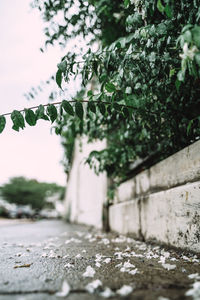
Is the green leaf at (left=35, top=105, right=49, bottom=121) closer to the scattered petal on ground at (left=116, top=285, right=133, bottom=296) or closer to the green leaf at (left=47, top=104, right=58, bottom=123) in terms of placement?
the green leaf at (left=47, top=104, right=58, bottom=123)

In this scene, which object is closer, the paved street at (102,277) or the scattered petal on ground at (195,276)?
the paved street at (102,277)

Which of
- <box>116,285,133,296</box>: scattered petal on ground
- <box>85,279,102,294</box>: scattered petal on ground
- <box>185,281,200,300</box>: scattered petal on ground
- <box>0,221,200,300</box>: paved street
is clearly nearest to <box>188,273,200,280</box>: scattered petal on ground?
<box>0,221,200,300</box>: paved street

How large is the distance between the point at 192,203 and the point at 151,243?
3.01 ft

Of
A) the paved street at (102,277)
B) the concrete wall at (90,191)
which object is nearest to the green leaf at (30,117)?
the paved street at (102,277)

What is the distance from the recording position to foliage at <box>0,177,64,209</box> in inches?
1346

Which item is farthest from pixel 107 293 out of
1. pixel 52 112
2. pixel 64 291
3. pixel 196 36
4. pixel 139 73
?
pixel 139 73

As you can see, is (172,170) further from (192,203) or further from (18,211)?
(18,211)

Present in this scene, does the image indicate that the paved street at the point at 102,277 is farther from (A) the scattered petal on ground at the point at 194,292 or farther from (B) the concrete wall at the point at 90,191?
(B) the concrete wall at the point at 90,191

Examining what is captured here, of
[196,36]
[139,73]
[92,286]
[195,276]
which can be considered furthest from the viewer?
[139,73]

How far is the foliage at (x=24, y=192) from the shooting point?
3419 centimetres

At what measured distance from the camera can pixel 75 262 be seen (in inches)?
69.8

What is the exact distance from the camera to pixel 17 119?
142cm

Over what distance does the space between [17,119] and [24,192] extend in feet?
117

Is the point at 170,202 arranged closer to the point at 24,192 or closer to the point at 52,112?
the point at 52,112
